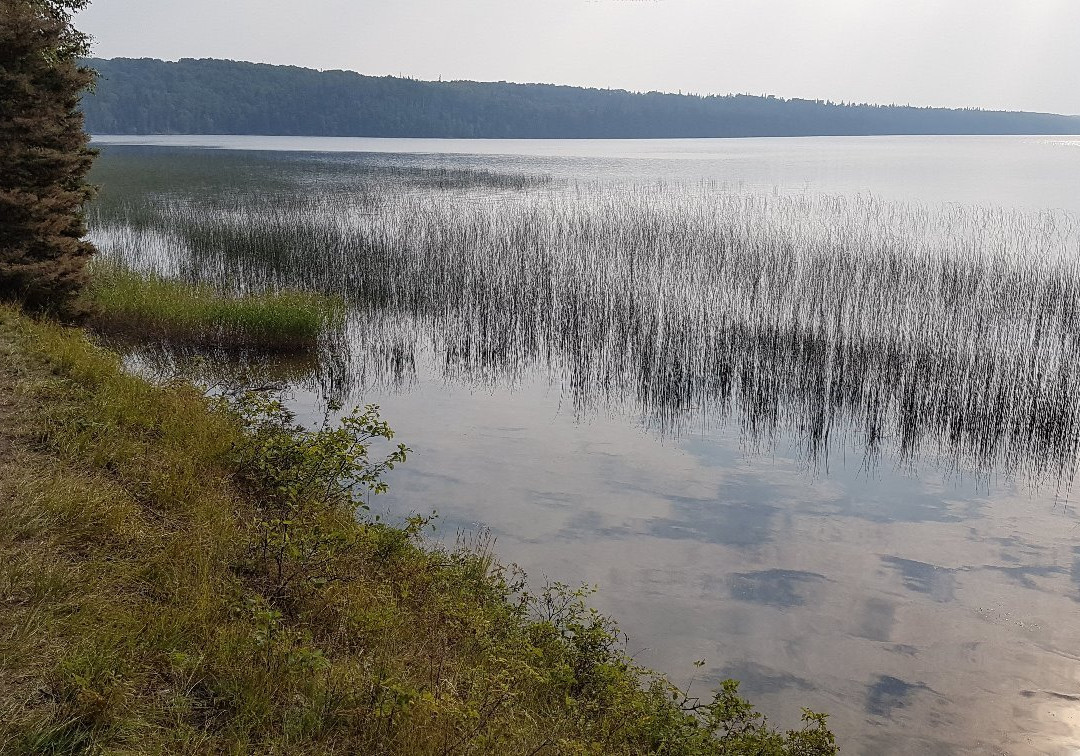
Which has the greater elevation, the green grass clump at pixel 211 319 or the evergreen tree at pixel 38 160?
the evergreen tree at pixel 38 160

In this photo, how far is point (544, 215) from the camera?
24906 mm

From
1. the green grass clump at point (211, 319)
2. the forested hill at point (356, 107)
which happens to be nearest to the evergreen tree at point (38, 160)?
the green grass clump at point (211, 319)

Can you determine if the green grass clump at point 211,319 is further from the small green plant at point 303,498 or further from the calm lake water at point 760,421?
the small green plant at point 303,498

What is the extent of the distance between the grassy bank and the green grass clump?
6.03 m

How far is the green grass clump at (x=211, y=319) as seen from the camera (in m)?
13.9

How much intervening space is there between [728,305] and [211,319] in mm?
8810

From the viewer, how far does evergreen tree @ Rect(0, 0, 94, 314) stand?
34.9 ft

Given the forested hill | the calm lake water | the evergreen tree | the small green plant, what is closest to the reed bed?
the calm lake water

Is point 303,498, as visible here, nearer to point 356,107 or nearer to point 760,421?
point 760,421

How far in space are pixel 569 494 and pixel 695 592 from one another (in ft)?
7.07

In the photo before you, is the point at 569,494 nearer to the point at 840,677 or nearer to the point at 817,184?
the point at 840,677

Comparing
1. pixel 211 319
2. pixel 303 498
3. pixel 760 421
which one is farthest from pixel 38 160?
pixel 760 421

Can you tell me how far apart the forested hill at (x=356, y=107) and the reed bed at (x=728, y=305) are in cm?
11849

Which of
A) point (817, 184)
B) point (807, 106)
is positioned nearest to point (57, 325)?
point (817, 184)
